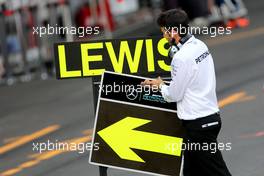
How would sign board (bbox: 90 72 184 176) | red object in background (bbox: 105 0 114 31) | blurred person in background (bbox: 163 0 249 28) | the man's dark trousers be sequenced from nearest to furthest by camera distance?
the man's dark trousers
sign board (bbox: 90 72 184 176)
blurred person in background (bbox: 163 0 249 28)
red object in background (bbox: 105 0 114 31)

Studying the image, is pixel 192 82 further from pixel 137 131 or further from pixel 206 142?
pixel 137 131

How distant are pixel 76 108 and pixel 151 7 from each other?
25.1ft


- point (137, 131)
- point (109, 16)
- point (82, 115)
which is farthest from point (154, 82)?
point (109, 16)

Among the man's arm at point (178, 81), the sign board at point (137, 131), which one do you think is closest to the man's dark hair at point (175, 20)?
the man's arm at point (178, 81)

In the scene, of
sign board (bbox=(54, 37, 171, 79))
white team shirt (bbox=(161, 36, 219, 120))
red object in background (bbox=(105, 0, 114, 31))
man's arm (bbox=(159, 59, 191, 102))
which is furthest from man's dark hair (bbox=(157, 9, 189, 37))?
red object in background (bbox=(105, 0, 114, 31))

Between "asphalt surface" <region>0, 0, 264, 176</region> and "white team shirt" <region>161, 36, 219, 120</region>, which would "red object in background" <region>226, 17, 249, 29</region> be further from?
"white team shirt" <region>161, 36, 219, 120</region>

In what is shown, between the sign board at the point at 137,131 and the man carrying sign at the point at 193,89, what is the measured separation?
0.31 m

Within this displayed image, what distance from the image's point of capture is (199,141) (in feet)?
26.9

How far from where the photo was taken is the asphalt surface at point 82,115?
1095cm

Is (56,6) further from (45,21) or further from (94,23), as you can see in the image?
(94,23)

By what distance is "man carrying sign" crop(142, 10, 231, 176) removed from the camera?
812cm

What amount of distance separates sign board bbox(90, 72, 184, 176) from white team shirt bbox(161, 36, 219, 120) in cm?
36

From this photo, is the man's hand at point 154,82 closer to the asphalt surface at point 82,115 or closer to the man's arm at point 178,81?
the man's arm at point 178,81

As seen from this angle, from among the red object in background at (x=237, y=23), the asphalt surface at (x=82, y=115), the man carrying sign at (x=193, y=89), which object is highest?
the red object in background at (x=237, y=23)
